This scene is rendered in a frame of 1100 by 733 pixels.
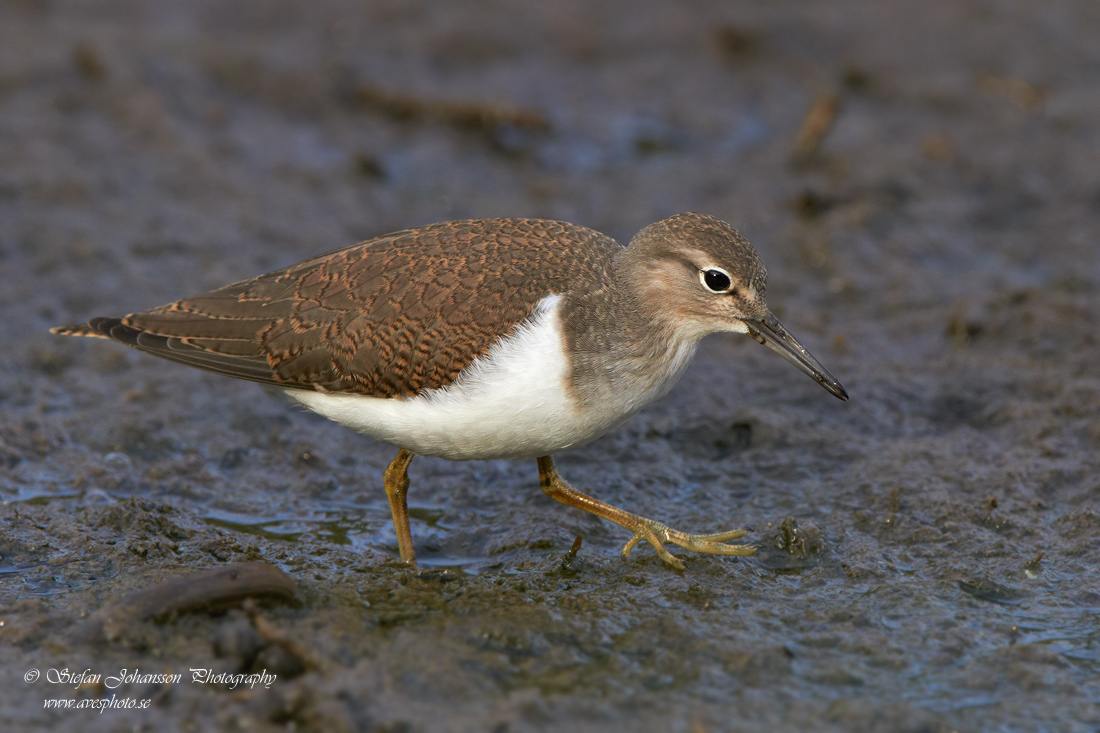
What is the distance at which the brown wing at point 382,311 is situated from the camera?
6430mm

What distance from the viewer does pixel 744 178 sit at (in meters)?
11.6

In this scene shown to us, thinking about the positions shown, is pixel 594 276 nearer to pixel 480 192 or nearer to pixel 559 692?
pixel 559 692

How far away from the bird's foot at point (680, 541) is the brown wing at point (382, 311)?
1609 millimetres

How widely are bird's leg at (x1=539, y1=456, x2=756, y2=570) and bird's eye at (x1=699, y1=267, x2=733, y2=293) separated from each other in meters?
1.52

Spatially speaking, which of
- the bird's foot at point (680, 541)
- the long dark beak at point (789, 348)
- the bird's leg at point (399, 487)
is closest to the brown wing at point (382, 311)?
the bird's leg at point (399, 487)

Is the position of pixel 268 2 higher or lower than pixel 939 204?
higher

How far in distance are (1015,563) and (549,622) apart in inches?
115

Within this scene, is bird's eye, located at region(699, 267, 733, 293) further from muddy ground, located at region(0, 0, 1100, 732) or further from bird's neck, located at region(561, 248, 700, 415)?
muddy ground, located at region(0, 0, 1100, 732)

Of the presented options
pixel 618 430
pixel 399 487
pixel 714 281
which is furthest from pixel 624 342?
pixel 618 430

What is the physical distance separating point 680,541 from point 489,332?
71.5 inches

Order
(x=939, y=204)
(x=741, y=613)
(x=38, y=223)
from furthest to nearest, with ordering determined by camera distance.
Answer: (x=939, y=204) < (x=38, y=223) < (x=741, y=613)

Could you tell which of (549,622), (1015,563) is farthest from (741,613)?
(1015,563)

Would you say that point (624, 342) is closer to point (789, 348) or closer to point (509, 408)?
point (509, 408)

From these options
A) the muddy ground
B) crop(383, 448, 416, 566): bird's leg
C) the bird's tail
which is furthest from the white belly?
the bird's tail
